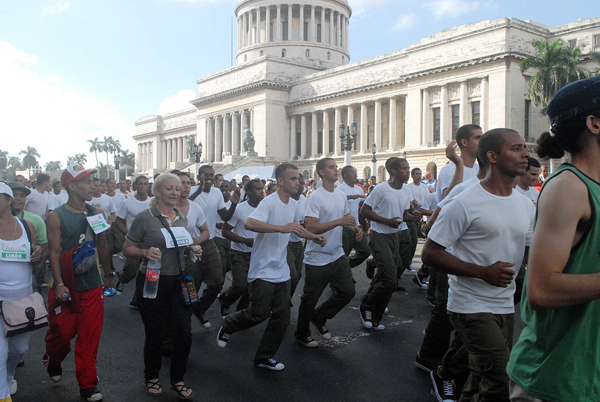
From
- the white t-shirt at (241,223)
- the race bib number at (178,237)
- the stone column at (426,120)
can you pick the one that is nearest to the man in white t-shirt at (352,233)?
the white t-shirt at (241,223)

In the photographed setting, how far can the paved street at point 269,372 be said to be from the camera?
4.59m

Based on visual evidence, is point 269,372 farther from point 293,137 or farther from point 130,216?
point 293,137

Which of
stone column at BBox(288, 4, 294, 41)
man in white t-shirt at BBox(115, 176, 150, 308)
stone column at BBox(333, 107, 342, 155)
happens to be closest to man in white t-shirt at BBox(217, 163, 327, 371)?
man in white t-shirt at BBox(115, 176, 150, 308)

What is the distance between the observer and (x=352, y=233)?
9398mm

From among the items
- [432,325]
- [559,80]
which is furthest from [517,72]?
[432,325]

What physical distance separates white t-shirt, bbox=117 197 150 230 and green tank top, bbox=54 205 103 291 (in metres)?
3.75

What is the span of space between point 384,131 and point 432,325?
153 ft

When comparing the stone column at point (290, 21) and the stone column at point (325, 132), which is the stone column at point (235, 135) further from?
the stone column at point (290, 21)

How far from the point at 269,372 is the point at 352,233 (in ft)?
15.0

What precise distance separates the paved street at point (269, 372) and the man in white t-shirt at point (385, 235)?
1.05 ft

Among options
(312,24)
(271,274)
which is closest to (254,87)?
(312,24)

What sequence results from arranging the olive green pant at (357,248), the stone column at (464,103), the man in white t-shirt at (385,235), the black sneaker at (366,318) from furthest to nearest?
the stone column at (464,103)
the olive green pant at (357,248)
the black sneaker at (366,318)
the man in white t-shirt at (385,235)

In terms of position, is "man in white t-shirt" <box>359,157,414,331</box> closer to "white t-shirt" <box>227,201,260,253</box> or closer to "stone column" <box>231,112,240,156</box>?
"white t-shirt" <box>227,201,260,253</box>

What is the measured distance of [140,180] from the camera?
30.9 feet
